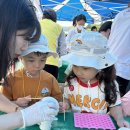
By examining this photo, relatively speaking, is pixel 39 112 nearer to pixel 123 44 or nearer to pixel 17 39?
pixel 17 39

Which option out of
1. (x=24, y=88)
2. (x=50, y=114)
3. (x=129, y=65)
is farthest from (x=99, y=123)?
(x=129, y=65)

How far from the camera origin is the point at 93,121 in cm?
104

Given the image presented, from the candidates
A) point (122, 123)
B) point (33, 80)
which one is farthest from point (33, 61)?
point (122, 123)

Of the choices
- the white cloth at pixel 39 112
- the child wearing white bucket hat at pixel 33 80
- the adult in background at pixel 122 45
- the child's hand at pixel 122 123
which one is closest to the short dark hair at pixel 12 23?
the white cloth at pixel 39 112

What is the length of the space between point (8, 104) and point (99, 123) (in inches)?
14.7

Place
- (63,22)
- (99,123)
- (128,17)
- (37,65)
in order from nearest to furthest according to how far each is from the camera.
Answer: (99,123), (37,65), (128,17), (63,22)

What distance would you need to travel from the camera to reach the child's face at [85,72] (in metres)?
1.27

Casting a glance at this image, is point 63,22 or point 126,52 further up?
point 126,52

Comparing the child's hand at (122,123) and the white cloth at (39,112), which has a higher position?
the white cloth at (39,112)

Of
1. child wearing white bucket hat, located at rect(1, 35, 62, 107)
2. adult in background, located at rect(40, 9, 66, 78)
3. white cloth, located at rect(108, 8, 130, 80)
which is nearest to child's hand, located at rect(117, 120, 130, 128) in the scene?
child wearing white bucket hat, located at rect(1, 35, 62, 107)

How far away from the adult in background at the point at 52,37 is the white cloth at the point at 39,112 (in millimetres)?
1447

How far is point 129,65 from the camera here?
87.5 inches

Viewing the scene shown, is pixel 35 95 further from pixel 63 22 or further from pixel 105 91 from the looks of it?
pixel 63 22

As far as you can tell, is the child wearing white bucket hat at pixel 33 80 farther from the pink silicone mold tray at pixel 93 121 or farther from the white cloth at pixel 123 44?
the white cloth at pixel 123 44
